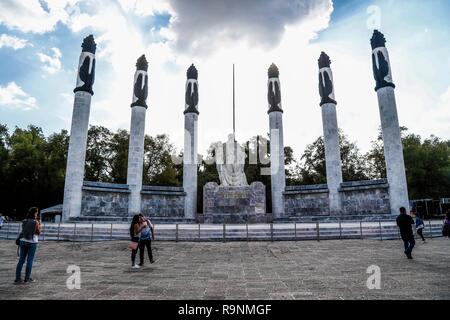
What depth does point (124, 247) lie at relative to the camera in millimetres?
10828

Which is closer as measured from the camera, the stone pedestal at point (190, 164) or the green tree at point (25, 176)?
the stone pedestal at point (190, 164)

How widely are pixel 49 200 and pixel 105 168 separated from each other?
8.36 meters

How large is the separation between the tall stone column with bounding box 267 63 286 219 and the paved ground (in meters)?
13.8

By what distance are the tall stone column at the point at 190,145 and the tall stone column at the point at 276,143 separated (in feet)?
23.2

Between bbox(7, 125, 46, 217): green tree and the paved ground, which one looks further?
bbox(7, 125, 46, 217): green tree

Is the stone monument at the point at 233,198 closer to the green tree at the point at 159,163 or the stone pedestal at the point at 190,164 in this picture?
the stone pedestal at the point at 190,164

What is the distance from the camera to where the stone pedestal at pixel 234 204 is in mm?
21891

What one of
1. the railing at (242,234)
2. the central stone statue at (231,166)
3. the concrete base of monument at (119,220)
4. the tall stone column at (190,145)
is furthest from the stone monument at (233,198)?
the railing at (242,234)

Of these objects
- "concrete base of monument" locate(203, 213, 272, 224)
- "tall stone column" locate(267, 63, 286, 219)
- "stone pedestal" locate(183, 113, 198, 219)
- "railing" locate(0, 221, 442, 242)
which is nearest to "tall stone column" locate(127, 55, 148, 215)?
"stone pedestal" locate(183, 113, 198, 219)

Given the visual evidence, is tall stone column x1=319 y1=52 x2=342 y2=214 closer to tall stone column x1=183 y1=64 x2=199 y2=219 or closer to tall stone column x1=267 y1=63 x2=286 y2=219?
tall stone column x1=267 y1=63 x2=286 y2=219

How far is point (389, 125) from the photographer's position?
20453 millimetres

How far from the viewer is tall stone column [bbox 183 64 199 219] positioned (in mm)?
24078

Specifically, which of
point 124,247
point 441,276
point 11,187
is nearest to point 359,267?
point 441,276

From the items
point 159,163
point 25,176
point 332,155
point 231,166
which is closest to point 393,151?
point 332,155
